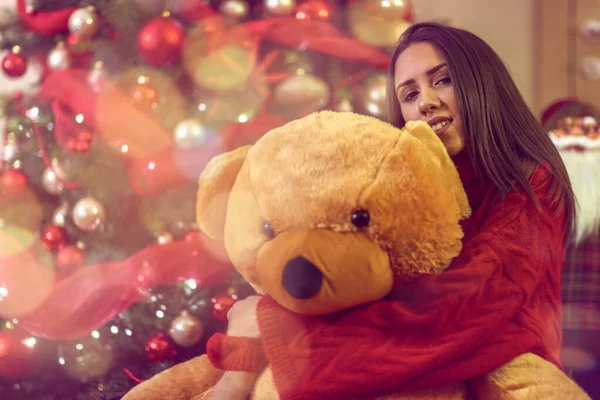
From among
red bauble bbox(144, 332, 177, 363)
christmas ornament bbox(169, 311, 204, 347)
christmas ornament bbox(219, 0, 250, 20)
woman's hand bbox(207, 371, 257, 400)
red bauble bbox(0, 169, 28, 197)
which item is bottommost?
red bauble bbox(144, 332, 177, 363)

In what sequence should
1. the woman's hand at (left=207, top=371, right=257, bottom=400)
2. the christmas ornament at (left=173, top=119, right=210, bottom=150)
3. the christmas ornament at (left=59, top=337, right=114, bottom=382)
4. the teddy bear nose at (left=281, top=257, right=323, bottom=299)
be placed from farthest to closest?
the christmas ornament at (left=59, top=337, right=114, bottom=382) < the christmas ornament at (left=173, top=119, right=210, bottom=150) < the woman's hand at (left=207, top=371, right=257, bottom=400) < the teddy bear nose at (left=281, top=257, right=323, bottom=299)

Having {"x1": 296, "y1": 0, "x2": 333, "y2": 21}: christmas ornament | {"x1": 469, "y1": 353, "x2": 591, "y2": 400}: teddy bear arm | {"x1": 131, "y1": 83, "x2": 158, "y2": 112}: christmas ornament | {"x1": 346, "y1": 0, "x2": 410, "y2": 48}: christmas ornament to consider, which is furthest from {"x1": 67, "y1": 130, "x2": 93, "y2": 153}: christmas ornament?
{"x1": 469, "y1": 353, "x2": 591, "y2": 400}: teddy bear arm

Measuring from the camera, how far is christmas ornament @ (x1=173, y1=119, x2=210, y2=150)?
3.49ft

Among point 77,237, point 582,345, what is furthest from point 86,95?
point 582,345

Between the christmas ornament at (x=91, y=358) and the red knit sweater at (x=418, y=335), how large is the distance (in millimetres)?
650

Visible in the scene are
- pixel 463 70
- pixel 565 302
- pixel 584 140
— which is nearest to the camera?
pixel 463 70

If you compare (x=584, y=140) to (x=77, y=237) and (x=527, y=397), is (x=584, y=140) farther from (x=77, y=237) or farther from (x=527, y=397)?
(x=77, y=237)

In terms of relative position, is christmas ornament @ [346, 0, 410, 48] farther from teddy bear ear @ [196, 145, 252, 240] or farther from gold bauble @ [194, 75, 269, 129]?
teddy bear ear @ [196, 145, 252, 240]

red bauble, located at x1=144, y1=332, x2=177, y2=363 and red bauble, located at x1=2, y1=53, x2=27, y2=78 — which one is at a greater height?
red bauble, located at x1=2, y1=53, x2=27, y2=78

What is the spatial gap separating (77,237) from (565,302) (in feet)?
3.79

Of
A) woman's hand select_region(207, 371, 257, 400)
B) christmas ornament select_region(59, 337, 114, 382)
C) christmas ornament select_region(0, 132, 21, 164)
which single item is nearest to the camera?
woman's hand select_region(207, 371, 257, 400)

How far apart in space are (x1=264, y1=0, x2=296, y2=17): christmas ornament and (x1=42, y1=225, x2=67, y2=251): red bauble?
65 centimetres

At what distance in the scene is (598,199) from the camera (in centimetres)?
128

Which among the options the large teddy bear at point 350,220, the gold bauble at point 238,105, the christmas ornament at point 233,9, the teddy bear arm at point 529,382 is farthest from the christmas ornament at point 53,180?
the teddy bear arm at point 529,382
